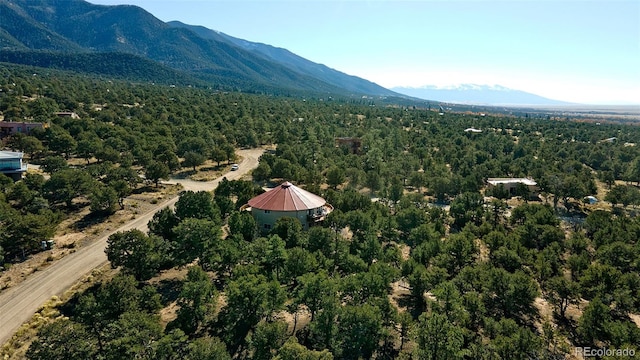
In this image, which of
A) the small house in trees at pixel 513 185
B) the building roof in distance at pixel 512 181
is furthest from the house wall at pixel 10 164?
the building roof in distance at pixel 512 181

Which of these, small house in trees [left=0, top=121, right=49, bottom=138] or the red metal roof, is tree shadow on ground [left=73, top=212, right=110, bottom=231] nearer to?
the red metal roof

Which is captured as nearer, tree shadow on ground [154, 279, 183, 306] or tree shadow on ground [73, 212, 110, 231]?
tree shadow on ground [154, 279, 183, 306]

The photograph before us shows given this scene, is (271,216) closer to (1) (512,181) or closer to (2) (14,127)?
(1) (512,181)

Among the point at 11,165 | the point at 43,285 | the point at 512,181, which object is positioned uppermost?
the point at 512,181

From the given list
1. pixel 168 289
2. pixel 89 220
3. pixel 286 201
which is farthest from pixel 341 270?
pixel 89 220

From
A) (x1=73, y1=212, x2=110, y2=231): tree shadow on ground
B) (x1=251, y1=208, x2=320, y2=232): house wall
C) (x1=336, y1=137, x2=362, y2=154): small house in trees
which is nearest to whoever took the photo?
(x1=251, y1=208, x2=320, y2=232): house wall

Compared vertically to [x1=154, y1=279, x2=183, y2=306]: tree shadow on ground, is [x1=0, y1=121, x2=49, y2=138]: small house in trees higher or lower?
higher

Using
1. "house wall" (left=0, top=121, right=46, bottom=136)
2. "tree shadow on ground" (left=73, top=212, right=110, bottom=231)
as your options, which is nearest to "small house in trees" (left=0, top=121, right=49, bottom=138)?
"house wall" (left=0, top=121, right=46, bottom=136)
